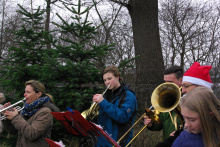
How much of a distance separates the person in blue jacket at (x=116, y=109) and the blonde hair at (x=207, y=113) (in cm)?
132

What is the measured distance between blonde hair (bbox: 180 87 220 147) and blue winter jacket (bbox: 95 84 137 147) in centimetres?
131

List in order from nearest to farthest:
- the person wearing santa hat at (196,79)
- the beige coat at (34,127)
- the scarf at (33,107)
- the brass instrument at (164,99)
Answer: the person wearing santa hat at (196,79)
the brass instrument at (164,99)
the beige coat at (34,127)
the scarf at (33,107)

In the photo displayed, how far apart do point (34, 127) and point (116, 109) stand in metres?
1.05

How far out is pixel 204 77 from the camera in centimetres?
239

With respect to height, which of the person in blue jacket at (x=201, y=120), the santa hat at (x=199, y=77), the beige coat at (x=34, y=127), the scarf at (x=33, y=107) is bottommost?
the beige coat at (x=34, y=127)

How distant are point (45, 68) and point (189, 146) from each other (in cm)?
294

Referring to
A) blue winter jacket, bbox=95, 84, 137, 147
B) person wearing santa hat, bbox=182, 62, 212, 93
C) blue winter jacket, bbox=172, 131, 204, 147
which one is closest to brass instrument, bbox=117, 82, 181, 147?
person wearing santa hat, bbox=182, 62, 212, 93

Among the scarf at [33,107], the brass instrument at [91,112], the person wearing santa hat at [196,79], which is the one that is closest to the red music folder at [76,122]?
the brass instrument at [91,112]

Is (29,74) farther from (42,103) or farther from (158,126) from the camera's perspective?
(158,126)

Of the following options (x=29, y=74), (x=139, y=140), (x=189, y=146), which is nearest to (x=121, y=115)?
(x=189, y=146)

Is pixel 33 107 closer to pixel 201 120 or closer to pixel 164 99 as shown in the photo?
pixel 164 99

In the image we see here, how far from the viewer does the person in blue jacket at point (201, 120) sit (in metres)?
1.54

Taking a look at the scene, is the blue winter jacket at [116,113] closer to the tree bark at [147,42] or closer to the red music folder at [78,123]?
the red music folder at [78,123]

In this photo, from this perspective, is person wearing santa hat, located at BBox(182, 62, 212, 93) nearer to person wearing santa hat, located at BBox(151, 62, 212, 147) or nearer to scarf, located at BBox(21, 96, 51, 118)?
person wearing santa hat, located at BBox(151, 62, 212, 147)
